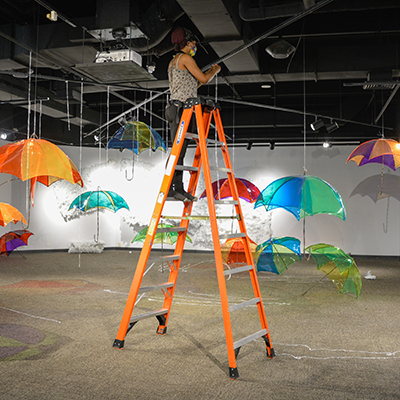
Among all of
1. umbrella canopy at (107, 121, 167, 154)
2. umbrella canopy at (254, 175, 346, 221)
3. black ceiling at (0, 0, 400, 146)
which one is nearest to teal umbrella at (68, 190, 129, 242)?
black ceiling at (0, 0, 400, 146)

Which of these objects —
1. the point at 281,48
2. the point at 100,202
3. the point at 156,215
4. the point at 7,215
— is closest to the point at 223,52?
the point at 281,48

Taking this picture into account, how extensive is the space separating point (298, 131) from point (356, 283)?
701 cm

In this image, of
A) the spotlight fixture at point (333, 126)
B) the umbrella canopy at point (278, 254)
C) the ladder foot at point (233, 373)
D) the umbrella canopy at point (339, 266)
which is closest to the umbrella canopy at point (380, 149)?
the spotlight fixture at point (333, 126)

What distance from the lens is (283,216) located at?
12.7 meters

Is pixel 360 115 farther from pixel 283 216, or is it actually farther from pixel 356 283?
pixel 356 283

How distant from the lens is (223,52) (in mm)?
6336

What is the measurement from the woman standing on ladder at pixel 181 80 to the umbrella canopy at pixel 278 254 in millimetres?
3270

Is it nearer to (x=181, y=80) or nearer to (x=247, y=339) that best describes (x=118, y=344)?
(x=247, y=339)

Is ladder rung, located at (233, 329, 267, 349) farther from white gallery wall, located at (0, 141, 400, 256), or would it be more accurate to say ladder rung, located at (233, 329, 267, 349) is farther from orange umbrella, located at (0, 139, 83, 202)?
white gallery wall, located at (0, 141, 400, 256)

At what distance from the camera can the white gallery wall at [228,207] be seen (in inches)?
485

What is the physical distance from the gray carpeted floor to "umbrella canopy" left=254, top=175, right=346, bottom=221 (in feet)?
4.16

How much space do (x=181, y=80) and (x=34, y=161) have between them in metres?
2.29

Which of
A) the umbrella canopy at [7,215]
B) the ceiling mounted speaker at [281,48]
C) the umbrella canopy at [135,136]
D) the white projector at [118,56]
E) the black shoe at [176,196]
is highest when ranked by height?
the ceiling mounted speaker at [281,48]

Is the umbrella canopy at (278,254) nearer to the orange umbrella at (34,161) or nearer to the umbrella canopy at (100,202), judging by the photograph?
the orange umbrella at (34,161)
